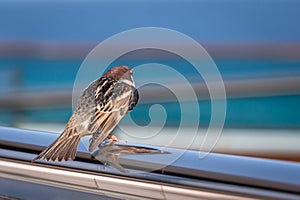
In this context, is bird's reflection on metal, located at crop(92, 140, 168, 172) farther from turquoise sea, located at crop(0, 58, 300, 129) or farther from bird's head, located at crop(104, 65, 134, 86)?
turquoise sea, located at crop(0, 58, 300, 129)

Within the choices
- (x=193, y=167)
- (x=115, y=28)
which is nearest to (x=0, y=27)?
(x=115, y=28)

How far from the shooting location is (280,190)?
59cm

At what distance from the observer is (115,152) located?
0.70 m

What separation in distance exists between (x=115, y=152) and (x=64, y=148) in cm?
7

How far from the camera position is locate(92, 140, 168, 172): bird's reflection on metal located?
0.70 m

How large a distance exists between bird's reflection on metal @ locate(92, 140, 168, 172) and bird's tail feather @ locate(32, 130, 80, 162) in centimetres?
3

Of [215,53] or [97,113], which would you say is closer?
[97,113]

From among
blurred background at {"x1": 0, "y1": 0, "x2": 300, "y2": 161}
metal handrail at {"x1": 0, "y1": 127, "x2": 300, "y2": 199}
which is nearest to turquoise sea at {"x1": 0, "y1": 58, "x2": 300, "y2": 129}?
blurred background at {"x1": 0, "y1": 0, "x2": 300, "y2": 161}

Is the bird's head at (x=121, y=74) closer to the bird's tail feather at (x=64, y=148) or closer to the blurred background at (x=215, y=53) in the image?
the bird's tail feather at (x=64, y=148)

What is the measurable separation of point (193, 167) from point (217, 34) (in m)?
1.25

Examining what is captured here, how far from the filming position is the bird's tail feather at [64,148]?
2.28 feet

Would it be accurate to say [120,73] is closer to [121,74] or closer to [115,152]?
[121,74]

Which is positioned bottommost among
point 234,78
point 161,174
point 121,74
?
point 161,174

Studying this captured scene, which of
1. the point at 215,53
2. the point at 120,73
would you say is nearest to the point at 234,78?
the point at 215,53
